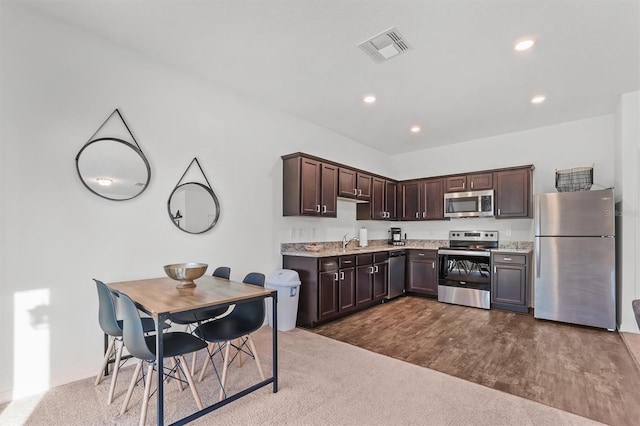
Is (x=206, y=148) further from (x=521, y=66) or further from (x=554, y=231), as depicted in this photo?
(x=554, y=231)

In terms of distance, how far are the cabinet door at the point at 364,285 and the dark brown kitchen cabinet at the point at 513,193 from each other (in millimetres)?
2350

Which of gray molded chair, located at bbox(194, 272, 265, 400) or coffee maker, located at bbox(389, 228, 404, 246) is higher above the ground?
coffee maker, located at bbox(389, 228, 404, 246)

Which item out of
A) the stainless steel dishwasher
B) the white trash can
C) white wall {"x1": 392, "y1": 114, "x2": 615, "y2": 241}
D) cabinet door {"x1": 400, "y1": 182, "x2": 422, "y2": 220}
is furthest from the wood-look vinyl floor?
cabinet door {"x1": 400, "y1": 182, "x2": 422, "y2": 220}

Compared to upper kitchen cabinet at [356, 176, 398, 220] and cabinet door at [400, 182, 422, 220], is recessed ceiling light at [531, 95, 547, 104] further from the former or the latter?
upper kitchen cabinet at [356, 176, 398, 220]

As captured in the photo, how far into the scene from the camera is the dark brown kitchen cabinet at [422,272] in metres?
5.39

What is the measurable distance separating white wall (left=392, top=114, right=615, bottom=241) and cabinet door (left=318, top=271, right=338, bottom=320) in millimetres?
2864

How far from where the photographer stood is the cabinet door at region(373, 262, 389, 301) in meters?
4.89

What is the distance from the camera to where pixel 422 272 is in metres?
5.53

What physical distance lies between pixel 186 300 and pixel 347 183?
3326 mm

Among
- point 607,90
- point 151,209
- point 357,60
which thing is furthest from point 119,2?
point 607,90

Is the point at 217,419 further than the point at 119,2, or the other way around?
the point at 119,2

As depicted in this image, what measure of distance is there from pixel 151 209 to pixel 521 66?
395cm

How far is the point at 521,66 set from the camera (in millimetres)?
3092

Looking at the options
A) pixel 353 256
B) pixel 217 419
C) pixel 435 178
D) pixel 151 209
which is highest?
pixel 435 178
